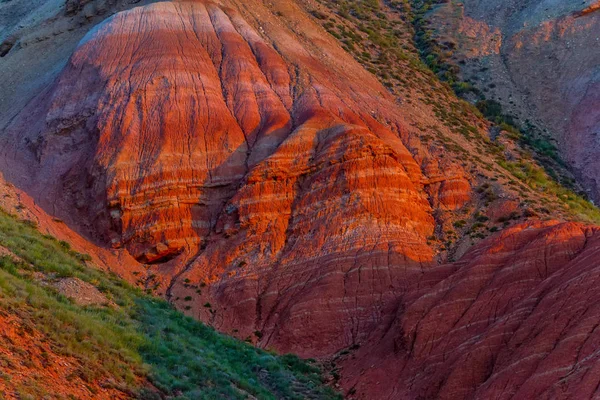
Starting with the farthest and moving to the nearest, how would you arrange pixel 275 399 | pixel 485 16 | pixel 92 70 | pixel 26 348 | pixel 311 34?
pixel 485 16 → pixel 311 34 → pixel 92 70 → pixel 275 399 → pixel 26 348

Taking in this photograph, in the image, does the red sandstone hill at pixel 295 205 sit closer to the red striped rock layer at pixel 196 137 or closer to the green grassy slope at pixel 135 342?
the red striped rock layer at pixel 196 137

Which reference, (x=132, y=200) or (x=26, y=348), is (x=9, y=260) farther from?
(x=132, y=200)

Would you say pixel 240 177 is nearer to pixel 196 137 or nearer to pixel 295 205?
pixel 196 137

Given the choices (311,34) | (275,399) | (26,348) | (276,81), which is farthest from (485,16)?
(26,348)

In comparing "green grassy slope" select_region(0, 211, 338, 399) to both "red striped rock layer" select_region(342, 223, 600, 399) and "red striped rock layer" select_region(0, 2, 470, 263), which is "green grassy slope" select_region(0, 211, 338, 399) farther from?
"red striped rock layer" select_region(0, 2, 470, 263)

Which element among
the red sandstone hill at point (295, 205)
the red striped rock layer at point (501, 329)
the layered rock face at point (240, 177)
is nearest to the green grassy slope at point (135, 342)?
the red striped rock layer at point (501, 329)

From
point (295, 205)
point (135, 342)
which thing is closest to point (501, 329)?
point (135, 342)
